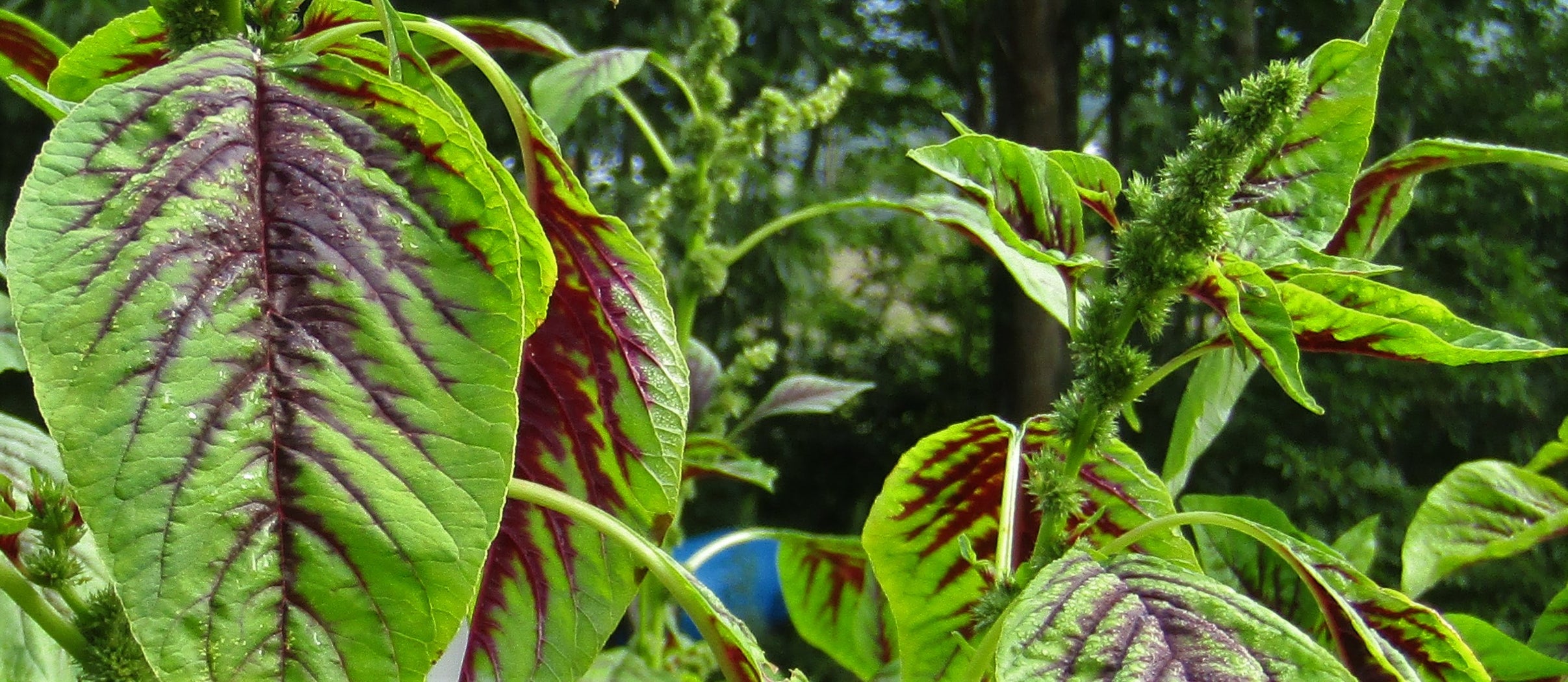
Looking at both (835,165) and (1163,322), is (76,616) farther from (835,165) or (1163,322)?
(835,165)

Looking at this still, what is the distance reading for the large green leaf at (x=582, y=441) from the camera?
33cm

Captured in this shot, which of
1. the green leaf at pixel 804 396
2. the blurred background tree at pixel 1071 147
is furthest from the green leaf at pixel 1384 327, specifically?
the blurred background tree at pixel 1071 147

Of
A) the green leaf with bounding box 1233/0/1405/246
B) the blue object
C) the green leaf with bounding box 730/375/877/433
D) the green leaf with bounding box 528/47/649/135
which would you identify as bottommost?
the blue object

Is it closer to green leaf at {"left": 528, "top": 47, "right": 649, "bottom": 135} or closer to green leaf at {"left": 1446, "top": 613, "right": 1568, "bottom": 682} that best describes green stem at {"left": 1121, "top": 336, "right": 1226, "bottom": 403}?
green leaf at {"left": 1446, "top": 613, "right": 1568, "bottom": 682}

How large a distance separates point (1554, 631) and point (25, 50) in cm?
60

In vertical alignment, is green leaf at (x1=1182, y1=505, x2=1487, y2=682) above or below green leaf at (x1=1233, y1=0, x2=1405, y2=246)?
below

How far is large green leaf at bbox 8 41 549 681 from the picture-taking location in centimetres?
19

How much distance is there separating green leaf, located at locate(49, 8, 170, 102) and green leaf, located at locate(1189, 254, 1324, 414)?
10.8 inches

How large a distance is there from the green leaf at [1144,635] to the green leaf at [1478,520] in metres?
0.25

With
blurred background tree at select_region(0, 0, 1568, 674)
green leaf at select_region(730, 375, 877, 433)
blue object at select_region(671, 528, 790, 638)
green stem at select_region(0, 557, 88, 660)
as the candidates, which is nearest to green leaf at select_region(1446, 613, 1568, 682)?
green stem at select_region(0, 557, 88, 660)

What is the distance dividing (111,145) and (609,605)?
6.7 inches

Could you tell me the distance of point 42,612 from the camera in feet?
0.83

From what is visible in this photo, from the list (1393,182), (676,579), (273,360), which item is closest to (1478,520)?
(1393,182)

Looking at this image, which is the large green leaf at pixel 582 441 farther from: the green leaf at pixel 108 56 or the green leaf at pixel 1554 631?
the green leaf at pixel 1554 631
